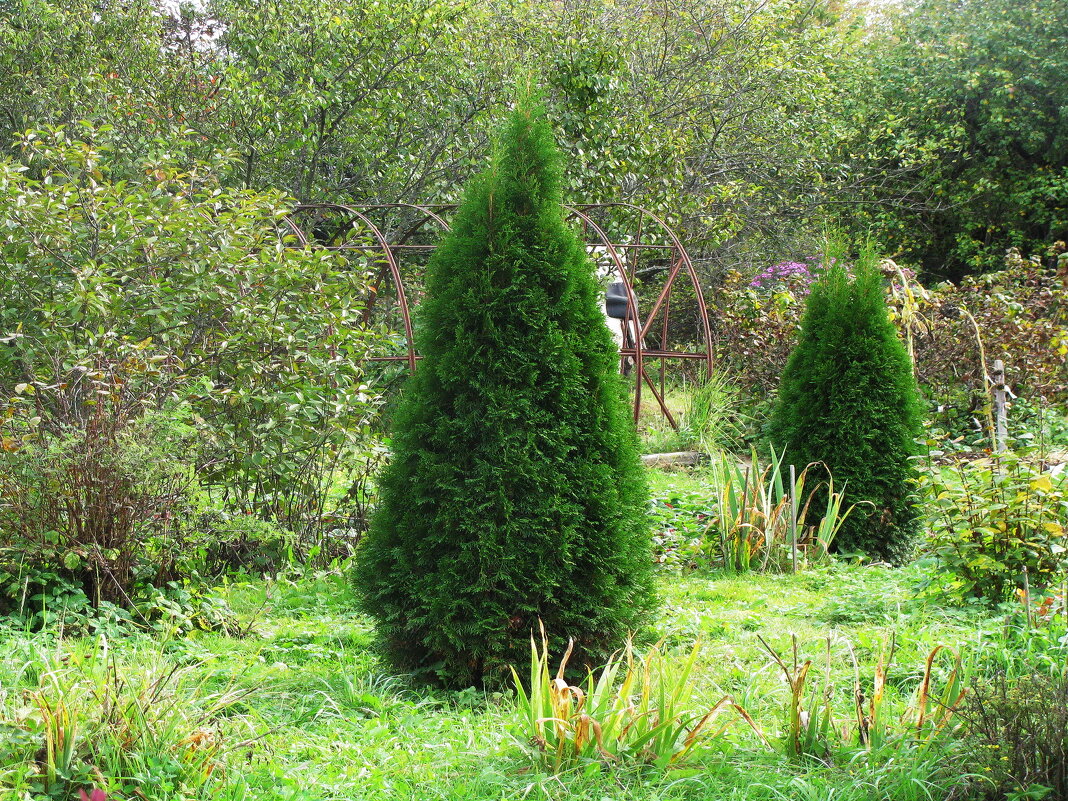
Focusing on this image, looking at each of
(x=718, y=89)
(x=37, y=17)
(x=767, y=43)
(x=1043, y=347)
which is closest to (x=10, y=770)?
(x=37, y=17)

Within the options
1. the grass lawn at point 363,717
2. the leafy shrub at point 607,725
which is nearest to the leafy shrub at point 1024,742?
the grass lawn at point 363,717

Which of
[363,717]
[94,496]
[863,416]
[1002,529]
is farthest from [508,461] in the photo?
[863,416]

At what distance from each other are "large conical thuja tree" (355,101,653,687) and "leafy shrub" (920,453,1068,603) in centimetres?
166

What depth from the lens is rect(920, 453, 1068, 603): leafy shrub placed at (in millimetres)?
4164

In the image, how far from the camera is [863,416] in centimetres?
604

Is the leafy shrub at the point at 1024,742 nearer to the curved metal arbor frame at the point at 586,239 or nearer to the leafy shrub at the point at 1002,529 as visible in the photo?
the leafy shrub at the point at 1002,529

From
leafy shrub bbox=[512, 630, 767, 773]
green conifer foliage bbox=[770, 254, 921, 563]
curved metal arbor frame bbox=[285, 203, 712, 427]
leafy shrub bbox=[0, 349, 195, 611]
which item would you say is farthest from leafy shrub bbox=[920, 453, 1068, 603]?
curved metal arbor frame bbox=[285, 203, 712, 427]

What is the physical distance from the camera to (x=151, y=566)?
438 centimetres

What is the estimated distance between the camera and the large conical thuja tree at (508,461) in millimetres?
3426

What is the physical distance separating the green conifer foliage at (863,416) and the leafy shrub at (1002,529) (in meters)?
1.40

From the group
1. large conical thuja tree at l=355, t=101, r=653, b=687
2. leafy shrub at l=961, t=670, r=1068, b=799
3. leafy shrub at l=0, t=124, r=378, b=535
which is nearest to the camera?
leafy shrub at l=961, t=670, r=1068, b=799

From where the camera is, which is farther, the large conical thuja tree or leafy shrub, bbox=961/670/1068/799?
the large conical thuja tree

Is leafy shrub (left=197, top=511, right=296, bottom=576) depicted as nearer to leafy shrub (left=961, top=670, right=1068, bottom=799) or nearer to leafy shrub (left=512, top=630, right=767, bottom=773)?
leafy shrub (left=512, top=630, right=767, bottom=773)

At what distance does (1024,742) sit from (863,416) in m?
3.75
